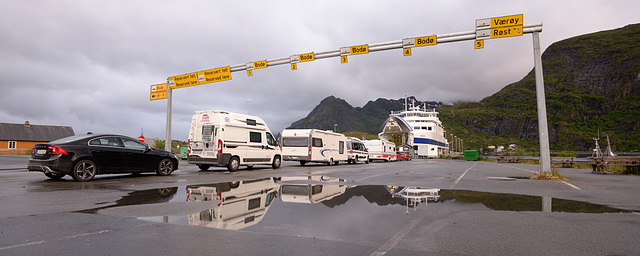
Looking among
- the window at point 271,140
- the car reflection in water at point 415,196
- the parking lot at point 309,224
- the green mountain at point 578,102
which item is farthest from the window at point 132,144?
the green mountain at point 578,102

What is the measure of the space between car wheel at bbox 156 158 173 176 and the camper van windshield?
10.5 m

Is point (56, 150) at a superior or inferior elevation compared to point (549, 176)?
superior

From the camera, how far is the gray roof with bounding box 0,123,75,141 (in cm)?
6188

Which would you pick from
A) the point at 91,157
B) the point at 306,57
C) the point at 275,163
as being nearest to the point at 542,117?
the point at 306,57

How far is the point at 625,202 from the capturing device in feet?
21.6

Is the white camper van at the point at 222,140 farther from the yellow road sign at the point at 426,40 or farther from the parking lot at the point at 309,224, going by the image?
the yellow road sign at the point at 426,40

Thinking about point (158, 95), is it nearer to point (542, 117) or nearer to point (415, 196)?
point (415, 196)

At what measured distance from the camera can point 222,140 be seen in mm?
14617

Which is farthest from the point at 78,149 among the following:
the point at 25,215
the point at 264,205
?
the point at 264,205

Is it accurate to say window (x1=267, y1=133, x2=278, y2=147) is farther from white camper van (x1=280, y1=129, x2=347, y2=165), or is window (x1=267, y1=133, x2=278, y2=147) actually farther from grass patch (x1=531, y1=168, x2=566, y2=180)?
grass patch (x1=531, y1=168, x2=566, y2=180)

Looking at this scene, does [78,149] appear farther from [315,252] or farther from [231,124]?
[315,252]

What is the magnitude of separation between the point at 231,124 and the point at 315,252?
41.0 feet

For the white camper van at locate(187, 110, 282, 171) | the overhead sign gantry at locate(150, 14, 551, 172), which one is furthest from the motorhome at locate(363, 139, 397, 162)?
the white camper van at locate(187, 110, 282, 171)

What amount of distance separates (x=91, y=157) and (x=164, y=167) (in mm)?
2560
